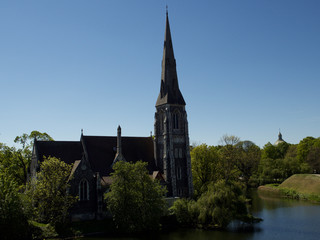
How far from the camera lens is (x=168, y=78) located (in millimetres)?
46031

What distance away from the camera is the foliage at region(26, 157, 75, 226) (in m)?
32.4

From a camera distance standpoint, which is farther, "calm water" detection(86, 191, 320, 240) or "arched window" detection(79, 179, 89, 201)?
"arched window" detection(79, 179, 89, 201)

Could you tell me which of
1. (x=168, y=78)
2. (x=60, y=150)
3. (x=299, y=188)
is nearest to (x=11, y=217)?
(x=60, y=150)

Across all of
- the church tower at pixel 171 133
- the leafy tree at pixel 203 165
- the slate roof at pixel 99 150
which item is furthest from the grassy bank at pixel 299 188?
the slate roof at pixel 99 150

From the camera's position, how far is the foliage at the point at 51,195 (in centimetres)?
3241

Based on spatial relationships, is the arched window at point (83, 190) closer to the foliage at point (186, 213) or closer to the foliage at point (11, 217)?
the foliage at point (11, 217)

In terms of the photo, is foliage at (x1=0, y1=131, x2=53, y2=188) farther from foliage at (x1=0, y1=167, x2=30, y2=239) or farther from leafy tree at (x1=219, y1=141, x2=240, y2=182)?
leafy tree at (x1=219, y1=141, x2=240, y2=182)

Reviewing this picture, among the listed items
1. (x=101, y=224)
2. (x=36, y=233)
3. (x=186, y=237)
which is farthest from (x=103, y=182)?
(x=186, y=237)

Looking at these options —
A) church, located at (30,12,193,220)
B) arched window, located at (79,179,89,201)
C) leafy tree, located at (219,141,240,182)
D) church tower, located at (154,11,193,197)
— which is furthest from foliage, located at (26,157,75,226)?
leafy tree, located at (219,141,240,182)

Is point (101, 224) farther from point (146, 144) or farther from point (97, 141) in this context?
point (146, 144)

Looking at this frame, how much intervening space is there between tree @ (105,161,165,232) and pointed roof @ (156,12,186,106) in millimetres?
14627

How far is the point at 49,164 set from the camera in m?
33.0

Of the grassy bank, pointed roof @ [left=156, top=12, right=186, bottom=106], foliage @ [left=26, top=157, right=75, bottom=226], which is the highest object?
pointed roof @ [left=156, top=12, right=186, bottom=106]

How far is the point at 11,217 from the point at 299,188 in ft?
188
